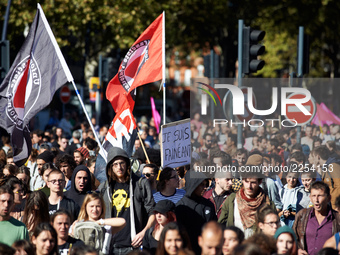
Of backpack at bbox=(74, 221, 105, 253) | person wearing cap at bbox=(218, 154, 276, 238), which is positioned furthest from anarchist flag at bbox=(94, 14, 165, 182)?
backpack at bbox=(74, 221, 105, 253)

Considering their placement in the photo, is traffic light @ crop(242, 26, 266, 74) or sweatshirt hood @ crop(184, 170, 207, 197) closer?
sweatshirt hood @ crop(184, 170, 207, 197)

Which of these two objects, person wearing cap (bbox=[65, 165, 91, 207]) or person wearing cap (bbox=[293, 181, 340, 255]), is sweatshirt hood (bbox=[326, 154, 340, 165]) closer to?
person wearing cap (bbox=[293, 181, 340, 255])

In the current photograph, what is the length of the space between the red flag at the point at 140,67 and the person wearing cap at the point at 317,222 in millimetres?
3644

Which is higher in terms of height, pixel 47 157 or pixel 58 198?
pixel 47 157

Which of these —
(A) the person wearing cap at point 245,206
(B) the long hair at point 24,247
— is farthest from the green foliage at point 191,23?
(B) the long hair at point 24,247

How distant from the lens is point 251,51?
11070 millimetres

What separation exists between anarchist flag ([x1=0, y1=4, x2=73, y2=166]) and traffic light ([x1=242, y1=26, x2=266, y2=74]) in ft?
9.62

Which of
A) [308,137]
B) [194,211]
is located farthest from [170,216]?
[308,137]

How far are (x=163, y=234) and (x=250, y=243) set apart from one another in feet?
3.80

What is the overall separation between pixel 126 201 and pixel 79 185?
699mm

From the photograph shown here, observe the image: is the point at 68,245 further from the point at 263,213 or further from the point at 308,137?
the point at 308,137

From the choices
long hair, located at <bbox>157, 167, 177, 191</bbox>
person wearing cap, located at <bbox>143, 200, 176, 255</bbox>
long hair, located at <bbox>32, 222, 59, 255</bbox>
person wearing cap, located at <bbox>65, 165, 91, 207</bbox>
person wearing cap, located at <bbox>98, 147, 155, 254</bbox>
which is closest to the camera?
long hair, located at <bbox>32, 222, 59, 255</bbox>

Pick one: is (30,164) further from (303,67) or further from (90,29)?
(90,29)

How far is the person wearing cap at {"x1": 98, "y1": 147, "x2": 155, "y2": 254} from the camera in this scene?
7.41 m
